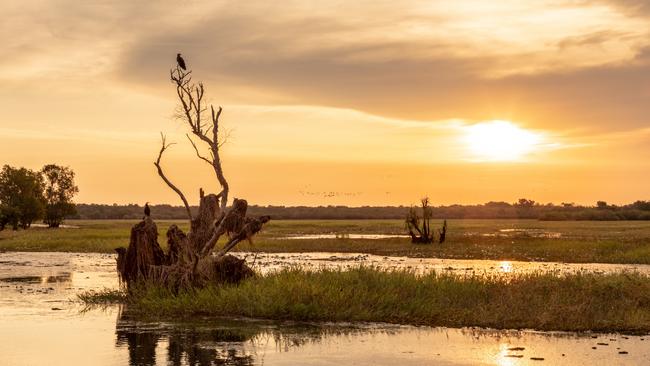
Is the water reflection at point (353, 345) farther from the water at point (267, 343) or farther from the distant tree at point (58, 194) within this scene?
the distant tree at point (58, 194)

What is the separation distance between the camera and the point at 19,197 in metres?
108

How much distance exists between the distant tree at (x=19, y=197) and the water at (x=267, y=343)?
83.0 m

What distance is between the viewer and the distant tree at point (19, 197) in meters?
106

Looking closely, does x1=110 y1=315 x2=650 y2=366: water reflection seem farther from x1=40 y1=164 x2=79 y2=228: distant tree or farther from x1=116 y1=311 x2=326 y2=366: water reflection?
x1=40 y1=164 x2=79 y2=228: distant tree

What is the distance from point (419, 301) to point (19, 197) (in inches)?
3653

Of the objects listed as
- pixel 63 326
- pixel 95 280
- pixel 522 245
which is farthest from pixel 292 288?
pixel 522 245

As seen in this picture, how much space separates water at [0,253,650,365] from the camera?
18594 millimetres

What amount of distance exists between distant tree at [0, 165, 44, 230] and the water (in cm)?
8297

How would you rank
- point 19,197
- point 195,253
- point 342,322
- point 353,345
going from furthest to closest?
point 19,197 < point 195,253 < point 342,322 < point 353,345

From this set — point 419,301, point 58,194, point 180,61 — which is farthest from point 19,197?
point 419,301

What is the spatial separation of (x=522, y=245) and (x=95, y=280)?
130 feet

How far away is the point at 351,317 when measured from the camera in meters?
25.1

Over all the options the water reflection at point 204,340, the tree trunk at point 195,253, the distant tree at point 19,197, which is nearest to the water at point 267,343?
the water reflection at point 204,340

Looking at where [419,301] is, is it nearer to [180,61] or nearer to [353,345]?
[353,345]
